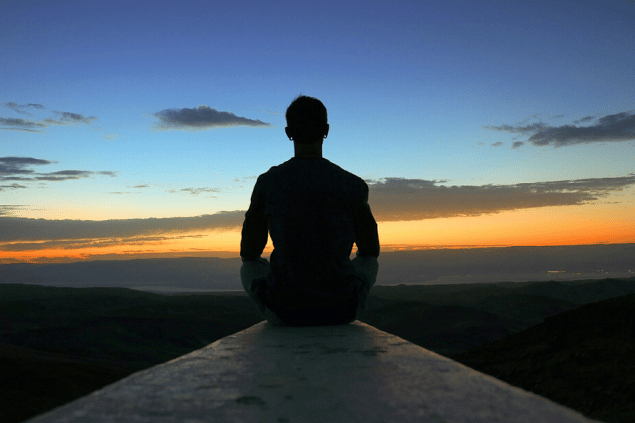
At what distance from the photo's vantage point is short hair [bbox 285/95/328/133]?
9.88ft

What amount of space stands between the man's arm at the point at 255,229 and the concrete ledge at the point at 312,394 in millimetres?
1547

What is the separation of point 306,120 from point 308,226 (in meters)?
0.79

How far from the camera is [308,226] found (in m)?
2.69

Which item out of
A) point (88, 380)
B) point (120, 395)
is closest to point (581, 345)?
point (120, 395)

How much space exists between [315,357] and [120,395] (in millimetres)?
666

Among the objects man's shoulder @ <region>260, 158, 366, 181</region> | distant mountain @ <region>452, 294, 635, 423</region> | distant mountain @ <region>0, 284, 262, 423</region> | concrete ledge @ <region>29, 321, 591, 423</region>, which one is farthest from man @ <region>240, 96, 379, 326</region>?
distant mountain @ <region>452, 294, 635, 423</region>

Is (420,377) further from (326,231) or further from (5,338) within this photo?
(5,338)

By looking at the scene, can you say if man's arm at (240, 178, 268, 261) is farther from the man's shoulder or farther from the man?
the man's shoulder

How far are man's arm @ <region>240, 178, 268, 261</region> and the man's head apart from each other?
45 centimetres

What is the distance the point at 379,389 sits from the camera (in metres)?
1.03

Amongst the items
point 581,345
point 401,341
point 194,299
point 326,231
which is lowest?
point 194,299

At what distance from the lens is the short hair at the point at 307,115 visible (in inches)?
119

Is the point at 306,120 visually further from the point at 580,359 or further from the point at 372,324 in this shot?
the point at 372,324

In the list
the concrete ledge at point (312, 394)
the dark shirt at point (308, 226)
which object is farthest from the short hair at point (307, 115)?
the concrete ledge at point (312, 394)
